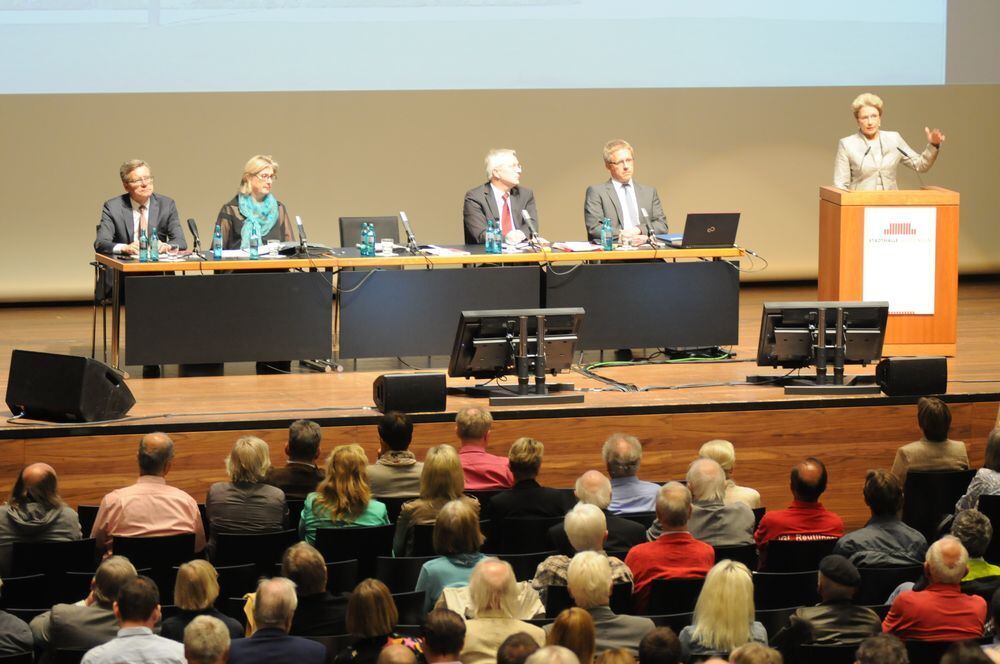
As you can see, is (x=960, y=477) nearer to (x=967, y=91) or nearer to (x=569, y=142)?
(x=569, y=142)

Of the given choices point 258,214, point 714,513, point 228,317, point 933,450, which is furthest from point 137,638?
point 258,214

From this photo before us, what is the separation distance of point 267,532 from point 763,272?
814 cm

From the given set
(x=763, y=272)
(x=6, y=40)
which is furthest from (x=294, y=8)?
(x=763, y=272)

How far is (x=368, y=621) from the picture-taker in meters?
3.92

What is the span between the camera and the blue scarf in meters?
8.52

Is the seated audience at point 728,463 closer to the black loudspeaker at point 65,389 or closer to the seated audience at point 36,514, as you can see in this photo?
the seated audience at point 36,514

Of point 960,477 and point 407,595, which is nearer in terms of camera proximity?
point 407,595

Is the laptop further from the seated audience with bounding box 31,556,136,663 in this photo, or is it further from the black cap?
the seated audience with bounding box 31,556,136,663

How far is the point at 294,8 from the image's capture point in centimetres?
1130

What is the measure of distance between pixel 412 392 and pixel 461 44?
5.40 metres

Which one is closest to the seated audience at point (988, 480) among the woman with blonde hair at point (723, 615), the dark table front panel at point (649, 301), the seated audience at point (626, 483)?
the seated audience at point (626, 483)

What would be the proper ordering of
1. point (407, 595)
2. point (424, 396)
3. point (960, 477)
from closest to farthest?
point (407, 595) < point (960, 477) < point (424, 396)

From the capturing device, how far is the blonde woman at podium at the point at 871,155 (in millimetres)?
8641

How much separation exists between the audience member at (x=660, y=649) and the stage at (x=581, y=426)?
333 cm
